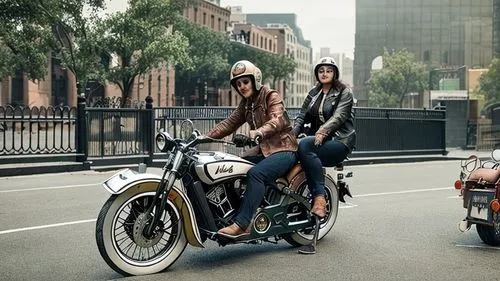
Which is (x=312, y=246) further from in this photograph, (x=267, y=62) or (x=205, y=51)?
(x=267, y=62)

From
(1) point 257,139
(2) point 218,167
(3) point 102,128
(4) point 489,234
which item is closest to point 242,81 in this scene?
(1) point 257,139

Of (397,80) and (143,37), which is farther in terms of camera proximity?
(397,80)

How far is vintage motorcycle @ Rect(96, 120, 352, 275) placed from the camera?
526 cm

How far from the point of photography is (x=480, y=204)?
6.51 meters

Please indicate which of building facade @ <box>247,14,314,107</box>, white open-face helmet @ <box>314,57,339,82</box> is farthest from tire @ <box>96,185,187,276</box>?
building facade @ <box>247,14,314,107</box>

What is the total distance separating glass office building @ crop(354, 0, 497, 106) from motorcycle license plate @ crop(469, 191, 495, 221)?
106 metres

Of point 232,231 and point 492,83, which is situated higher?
point 492,83

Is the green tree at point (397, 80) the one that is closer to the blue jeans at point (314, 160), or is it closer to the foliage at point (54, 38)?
the foliage at point (54, 38)

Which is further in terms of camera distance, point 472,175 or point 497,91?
point 497,91

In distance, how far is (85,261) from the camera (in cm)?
603

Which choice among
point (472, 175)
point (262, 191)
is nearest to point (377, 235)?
point (472, 175)

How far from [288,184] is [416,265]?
142 centimetres

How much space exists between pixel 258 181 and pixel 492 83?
75.4 m

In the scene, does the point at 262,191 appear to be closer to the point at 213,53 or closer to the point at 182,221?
the point at 182,221
